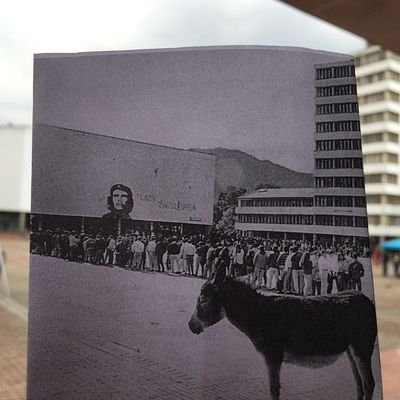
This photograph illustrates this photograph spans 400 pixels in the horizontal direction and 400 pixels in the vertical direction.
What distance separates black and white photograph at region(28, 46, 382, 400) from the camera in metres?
3.60

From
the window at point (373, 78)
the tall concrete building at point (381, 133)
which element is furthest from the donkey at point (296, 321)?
the window at point (373, 78)

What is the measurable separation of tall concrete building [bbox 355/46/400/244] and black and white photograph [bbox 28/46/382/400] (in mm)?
35335

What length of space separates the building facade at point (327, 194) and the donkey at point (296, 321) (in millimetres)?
445

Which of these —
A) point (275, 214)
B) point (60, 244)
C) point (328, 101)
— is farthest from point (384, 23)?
point (60, 244)

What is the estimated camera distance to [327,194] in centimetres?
368

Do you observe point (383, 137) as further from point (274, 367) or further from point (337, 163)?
point (274, 367)

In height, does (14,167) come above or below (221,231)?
above

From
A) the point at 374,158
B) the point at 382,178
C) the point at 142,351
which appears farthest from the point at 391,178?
the point at 142,351

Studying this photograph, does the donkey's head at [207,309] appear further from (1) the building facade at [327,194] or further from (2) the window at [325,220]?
(2) the window at [325,220]

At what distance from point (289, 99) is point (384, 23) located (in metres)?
6.98

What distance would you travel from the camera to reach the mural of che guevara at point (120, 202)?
148 inches

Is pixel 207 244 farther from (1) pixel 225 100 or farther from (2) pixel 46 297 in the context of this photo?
(2) pixel 46 297

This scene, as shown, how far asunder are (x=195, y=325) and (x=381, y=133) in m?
37.9

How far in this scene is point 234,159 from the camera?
358 centimetres
